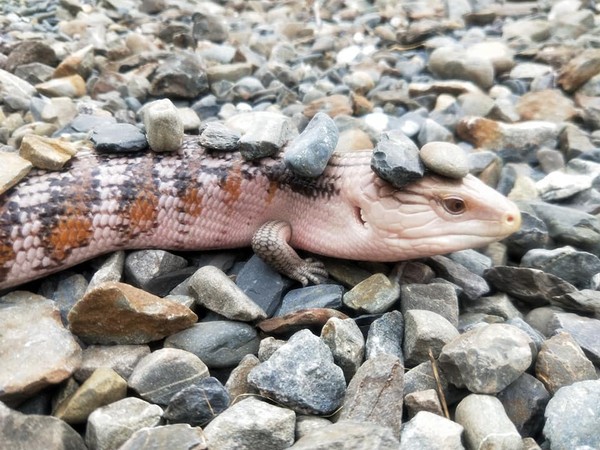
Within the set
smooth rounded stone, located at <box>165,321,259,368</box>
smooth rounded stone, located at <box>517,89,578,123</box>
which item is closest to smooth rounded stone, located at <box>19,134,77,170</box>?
smooth rounded stone, located at <box>165,321,259,368</box>

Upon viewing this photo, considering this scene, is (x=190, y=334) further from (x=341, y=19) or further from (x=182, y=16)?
(x=341, y=19)

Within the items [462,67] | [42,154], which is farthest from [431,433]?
[462,67]

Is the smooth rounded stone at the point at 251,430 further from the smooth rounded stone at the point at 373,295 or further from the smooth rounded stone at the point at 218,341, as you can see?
the smooth rounded stone at the point at 373,295

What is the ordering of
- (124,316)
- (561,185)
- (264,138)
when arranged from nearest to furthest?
(124,316)
(264,138)
(561,185)

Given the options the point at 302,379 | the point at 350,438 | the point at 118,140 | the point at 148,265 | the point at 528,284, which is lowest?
the point at 148,265

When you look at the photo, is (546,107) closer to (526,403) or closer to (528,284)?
(528,284)

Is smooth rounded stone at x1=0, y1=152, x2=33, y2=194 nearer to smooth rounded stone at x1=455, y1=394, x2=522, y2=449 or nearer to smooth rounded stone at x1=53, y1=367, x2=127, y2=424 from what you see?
smooth rounded stone at x1=53, y1=367, x2=127, y2=424
